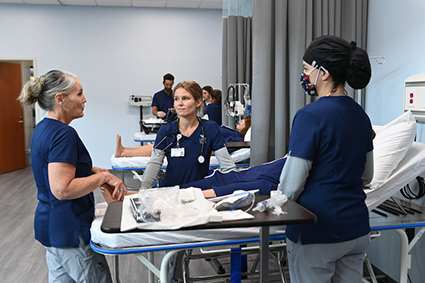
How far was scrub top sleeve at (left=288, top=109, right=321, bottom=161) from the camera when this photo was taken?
1268 millimetres

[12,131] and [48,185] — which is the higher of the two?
[48,185]

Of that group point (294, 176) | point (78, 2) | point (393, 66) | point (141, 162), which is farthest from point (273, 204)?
point (78, 2)

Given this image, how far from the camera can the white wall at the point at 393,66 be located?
7.12 feet

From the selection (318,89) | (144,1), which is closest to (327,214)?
(318,89)

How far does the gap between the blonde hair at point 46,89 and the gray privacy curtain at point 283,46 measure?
1.49 meters

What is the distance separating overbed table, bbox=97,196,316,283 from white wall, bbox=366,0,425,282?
131 centimetres

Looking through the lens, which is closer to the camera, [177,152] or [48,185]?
[48,185]

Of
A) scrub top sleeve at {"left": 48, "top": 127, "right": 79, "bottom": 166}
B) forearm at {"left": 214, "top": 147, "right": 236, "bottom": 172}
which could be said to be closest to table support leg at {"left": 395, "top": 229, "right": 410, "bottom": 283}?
forearm at {"left": 214, "top": 147, "right": 236, "bottom": 172}

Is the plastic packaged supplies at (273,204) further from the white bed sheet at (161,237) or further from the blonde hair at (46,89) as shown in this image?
the blonde hair at (46,89)

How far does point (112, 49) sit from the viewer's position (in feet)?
20.2

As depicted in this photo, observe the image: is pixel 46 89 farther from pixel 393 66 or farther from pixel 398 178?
pixel 393 66

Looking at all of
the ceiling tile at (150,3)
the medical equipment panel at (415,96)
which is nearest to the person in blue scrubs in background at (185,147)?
the medical equipment panel at (415,96)

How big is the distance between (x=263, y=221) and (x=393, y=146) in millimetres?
1171

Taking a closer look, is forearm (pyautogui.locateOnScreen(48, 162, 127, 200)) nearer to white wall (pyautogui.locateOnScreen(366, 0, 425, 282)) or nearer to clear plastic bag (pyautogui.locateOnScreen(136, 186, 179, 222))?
clear plastic bag (pyautogui.locateOnScreen(136, 186, 179, 222))
